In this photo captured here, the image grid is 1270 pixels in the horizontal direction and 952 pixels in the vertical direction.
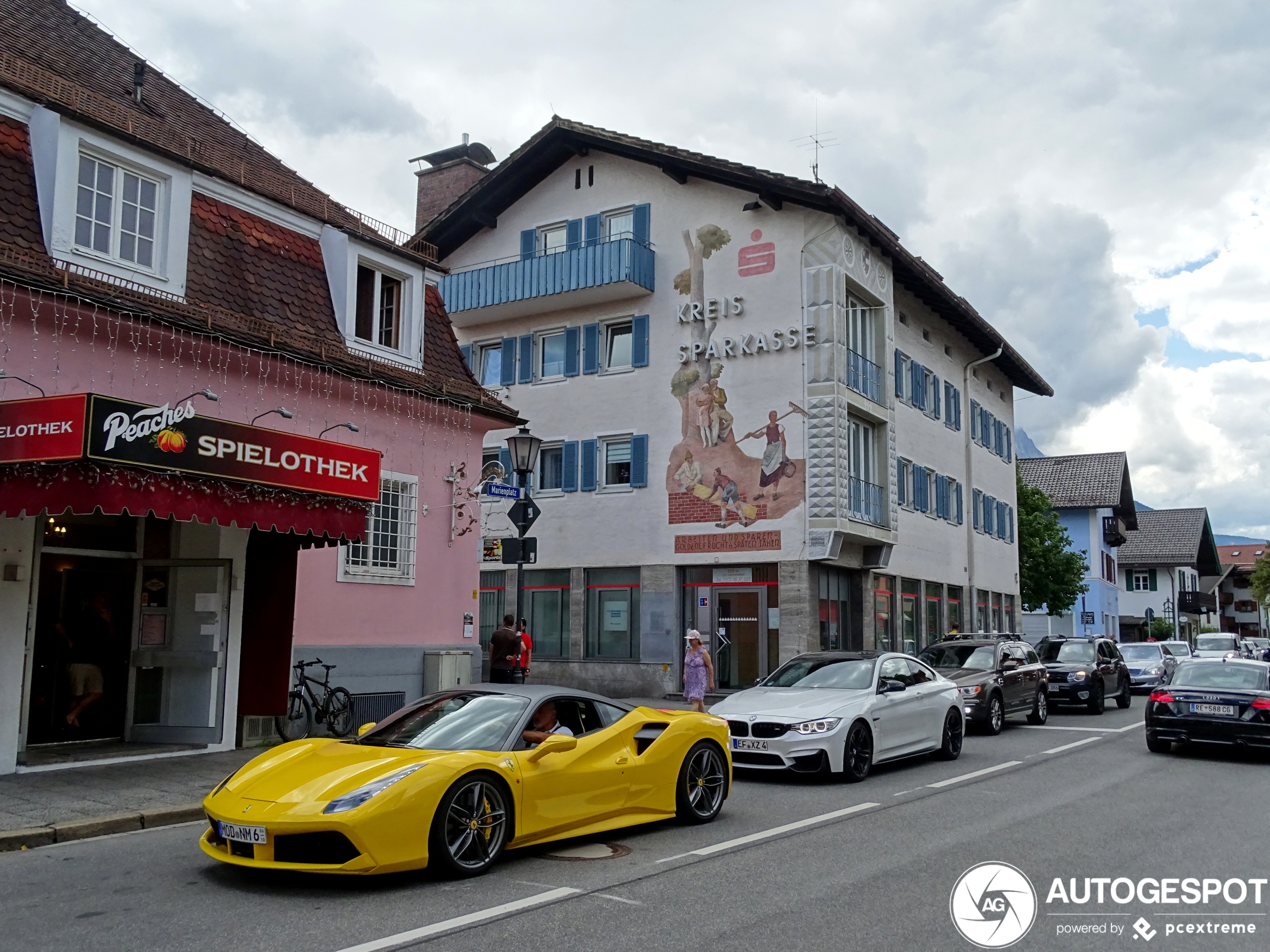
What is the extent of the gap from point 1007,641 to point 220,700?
13.4 metres

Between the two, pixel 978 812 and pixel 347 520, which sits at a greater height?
pixel 347 520

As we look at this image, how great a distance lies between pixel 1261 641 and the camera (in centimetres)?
6656

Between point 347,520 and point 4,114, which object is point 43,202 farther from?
point 347,520

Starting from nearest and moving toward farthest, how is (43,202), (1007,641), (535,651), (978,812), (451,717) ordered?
(451,717)
(978,812)
(43,202)
(1007,641)
(535,651)

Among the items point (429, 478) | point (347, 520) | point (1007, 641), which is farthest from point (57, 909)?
point (1007, 641)

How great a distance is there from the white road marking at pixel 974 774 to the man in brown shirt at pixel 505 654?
7.43 meters

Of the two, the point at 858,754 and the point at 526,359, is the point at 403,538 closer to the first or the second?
the point at 858,754

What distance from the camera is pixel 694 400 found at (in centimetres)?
2750

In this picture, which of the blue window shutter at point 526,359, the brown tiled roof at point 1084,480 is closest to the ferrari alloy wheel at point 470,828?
the blue window shutter at point 526,359

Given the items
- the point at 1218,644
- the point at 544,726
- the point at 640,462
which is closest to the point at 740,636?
the point at 640,462

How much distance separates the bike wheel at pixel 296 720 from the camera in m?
14.3

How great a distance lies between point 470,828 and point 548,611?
22361mm

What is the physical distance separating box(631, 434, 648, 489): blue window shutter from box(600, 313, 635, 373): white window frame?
6.22 feet

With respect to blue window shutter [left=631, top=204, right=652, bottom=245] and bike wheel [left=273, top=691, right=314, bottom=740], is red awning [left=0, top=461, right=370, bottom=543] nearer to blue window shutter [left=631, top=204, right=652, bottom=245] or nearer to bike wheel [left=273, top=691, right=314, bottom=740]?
bike wheel [left=273, top=691, right=314, bottom=740]
